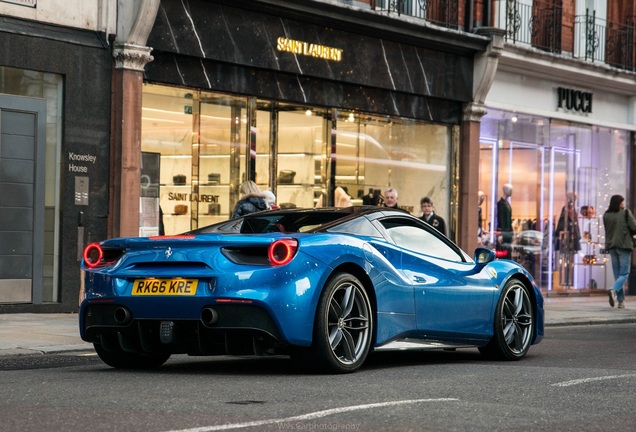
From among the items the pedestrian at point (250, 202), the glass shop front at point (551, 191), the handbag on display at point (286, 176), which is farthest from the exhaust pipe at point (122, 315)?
the glass shop front at point (551, 191)

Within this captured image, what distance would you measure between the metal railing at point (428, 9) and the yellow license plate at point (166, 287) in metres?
13.8

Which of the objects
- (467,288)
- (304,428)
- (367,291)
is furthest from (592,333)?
(304,428)

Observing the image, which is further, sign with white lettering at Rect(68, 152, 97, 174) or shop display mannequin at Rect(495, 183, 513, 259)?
shop display mannequin at Rect(495, 183, 513, 259)

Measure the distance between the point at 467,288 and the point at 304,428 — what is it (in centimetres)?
447

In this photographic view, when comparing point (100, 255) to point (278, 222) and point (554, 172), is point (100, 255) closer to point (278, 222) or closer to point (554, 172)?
point (278, 222)

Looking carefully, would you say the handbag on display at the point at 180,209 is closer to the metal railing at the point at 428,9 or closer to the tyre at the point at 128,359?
the metal railing at the point at 428,9

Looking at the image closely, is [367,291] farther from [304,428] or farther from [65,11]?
[65,11]

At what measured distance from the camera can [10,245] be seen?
53.5 ft

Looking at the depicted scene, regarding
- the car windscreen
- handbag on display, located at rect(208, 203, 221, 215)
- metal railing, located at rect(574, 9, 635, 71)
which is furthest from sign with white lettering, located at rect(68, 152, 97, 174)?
metal railing, located at rect(574, 9, 635, 71)

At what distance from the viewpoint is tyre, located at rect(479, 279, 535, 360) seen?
10906mm

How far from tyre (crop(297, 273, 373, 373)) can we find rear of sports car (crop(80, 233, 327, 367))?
12 cm

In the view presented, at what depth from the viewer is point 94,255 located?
932cm

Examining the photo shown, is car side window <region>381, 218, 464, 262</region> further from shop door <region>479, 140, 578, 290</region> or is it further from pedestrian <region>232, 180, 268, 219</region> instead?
shop door <region>479, 140, 578, 290</region>

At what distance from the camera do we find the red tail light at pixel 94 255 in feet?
30.5
